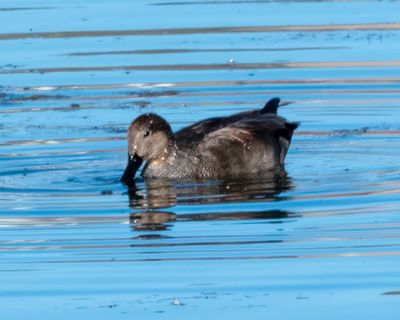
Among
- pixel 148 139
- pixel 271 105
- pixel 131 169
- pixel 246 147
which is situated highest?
pixel 271 105

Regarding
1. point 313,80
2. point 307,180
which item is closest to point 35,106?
point 313,80

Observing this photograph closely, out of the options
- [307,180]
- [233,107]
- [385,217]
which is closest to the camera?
[385,217]

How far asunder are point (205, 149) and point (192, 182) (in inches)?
16.8

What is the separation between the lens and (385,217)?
1052 centimetres

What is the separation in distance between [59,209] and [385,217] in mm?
2541

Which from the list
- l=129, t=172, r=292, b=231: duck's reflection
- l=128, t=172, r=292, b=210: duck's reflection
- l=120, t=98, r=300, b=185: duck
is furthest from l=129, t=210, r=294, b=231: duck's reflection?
l=120, t=98, r=300, b=185: duck

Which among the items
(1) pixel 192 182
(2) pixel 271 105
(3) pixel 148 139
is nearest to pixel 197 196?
(1) pixel 192 182

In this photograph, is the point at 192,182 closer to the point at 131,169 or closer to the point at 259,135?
the point at 131,169

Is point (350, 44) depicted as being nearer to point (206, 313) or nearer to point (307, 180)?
point (307, 180)

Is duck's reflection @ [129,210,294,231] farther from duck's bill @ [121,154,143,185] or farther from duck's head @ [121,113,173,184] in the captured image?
duck's head @ [121,113,173,184]

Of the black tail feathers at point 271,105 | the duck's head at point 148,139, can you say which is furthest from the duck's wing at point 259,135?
the duck's head at point 148,139

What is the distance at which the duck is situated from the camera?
1304 cm

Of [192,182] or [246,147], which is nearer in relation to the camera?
[192,182]

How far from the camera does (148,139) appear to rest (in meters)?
13.1
